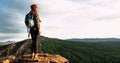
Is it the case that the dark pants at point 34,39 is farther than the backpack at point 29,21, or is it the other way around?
the dark pants at point 34,39

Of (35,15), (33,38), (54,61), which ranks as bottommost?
(54,61)

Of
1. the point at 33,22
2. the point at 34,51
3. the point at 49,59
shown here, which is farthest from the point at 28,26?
the point at 49,59

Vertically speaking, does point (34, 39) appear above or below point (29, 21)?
below

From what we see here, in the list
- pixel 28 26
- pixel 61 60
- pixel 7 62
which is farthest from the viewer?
pixel 61 60

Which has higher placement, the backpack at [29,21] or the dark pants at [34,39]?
the backpack at [29,21]

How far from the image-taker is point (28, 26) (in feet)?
69.2

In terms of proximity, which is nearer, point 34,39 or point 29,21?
point 29,21

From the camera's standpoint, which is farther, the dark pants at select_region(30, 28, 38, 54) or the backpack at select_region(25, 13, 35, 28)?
the dark pants at select_region(30, 28, 38, 54)

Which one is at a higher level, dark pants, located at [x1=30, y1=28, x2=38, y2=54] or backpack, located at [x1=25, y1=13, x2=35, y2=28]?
backpack, located at [x1=25, y1=13, x2=35, y2=28]

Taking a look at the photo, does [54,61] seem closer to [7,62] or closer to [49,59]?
[49,59]

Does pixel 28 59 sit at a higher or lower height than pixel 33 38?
lower

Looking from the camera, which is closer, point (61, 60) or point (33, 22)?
point (33, 22)

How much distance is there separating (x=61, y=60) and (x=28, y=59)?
3640mm

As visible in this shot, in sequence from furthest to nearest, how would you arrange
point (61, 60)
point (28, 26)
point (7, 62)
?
1. point (61, 60)
2. point (7, 62)
3. point (28, 26)
